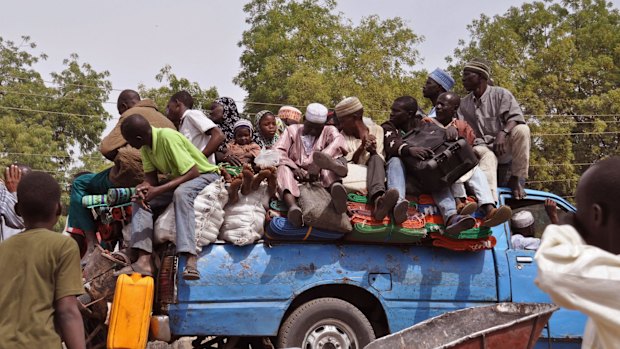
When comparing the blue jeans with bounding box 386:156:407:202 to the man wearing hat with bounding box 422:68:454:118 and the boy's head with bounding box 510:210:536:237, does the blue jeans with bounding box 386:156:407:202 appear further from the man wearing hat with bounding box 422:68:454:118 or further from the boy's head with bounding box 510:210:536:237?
the man wearing hat with bounding box 422:68:454:118

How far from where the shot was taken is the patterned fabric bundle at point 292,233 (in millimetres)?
6918

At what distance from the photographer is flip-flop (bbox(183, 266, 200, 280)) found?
256 inches

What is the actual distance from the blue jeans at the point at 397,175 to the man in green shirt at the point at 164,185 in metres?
1.60

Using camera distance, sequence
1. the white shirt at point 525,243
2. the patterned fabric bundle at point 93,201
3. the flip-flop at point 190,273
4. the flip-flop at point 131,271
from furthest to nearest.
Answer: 1. the white shirt at point 525,243
2. the patterned fabric bundle at point 93,201
3. the flip-flop at point 131,271
4. the flip-flop at point 190,273

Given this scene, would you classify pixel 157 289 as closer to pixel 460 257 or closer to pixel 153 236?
pixel 153 236

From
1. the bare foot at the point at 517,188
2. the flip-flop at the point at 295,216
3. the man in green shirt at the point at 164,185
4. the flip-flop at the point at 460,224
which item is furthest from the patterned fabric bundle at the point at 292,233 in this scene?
the bare foot at the point at 517,188

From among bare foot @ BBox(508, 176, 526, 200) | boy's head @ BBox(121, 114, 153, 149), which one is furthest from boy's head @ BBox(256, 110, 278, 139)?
bare foot @ BBox(508, 176, 526, 200)

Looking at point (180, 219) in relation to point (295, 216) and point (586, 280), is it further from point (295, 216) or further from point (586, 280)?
point (586, 280)

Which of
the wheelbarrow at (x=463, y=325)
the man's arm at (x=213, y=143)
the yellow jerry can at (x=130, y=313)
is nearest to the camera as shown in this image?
the wheelbarrow at (x=463, y=325)

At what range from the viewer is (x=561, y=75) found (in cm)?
2941

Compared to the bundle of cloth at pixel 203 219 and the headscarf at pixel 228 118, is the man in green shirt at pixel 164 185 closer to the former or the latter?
the bundle of cloth at pixel 203 219

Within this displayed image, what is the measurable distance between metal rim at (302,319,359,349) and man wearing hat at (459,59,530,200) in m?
2.05

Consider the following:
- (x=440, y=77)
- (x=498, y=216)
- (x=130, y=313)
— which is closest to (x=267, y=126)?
(x=440, y=77)

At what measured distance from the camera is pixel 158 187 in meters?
6.79
